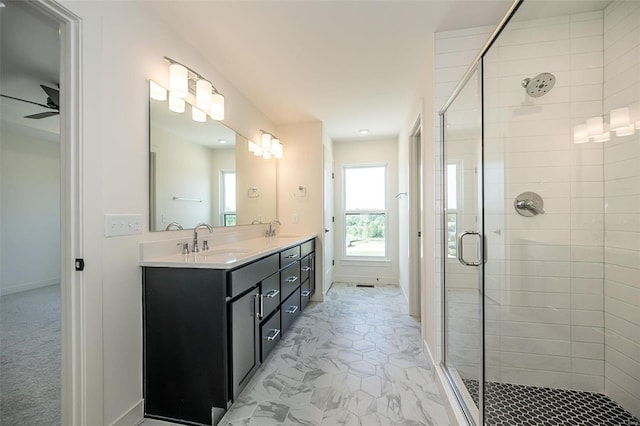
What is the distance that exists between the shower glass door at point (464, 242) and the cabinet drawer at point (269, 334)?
1.25m

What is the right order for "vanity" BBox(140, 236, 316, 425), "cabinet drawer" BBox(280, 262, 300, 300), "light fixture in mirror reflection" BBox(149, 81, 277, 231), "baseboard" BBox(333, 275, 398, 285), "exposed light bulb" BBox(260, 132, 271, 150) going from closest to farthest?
"vanity" BBox(140, 236, 316, 425)
"light fixture in mirror reflection" BBox(149, 81, 277, 231)
"cabinet drawer" BBox(280, 262, 300, 300)
"exposed light bulb" BBox(260, 132, 271, 150)
"baseboard" BBox(333, 275, 398, 285)

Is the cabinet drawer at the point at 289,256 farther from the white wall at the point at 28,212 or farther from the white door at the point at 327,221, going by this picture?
the white wall at the point at 28,212

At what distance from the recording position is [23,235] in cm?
370

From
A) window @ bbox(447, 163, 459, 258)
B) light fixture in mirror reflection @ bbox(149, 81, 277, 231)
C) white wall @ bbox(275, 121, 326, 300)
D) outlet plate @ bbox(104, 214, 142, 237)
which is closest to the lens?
outlet plate @ bbox(104, 214, 142, 237)

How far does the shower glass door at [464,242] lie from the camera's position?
152cm

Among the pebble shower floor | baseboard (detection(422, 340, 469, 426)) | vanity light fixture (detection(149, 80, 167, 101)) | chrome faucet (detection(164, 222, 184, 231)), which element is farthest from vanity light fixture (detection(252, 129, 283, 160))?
the pebble shower floor

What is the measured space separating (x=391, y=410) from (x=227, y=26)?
2.61m

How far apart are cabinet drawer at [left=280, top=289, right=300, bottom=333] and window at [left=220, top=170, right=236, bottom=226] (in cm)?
91

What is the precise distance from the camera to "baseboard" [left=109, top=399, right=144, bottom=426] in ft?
4.36

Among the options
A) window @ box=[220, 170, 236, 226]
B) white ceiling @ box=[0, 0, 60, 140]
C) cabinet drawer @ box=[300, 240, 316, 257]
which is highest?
white ceiling @ box=[0, 0, 60, 140]

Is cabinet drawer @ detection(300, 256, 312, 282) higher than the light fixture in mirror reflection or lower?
lower

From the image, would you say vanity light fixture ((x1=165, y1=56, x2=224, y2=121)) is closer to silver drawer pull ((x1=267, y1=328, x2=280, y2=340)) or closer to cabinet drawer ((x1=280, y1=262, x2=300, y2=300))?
cabinet drawer ((x1=280, y1=262, x2=300, y2=300))

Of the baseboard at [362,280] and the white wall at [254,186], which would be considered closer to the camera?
the white wall at [254,186]

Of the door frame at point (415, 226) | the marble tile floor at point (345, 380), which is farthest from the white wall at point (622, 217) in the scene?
the door frame at point (415, 226)
